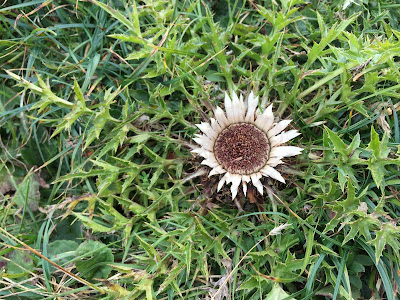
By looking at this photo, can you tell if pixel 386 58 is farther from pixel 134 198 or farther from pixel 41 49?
pixel 41 49

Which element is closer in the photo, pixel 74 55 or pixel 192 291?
pixel 192 291

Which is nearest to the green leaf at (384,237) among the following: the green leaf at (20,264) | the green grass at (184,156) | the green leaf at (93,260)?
the green grass at (184,156)

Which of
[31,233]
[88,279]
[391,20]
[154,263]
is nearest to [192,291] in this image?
[154,263]

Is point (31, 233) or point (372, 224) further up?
point (372, 224)

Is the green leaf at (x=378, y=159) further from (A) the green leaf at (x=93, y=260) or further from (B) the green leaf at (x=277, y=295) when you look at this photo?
(A) the green leaf at (x=93, y=260)

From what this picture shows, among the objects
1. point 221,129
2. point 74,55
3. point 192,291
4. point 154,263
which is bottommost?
point 192,291

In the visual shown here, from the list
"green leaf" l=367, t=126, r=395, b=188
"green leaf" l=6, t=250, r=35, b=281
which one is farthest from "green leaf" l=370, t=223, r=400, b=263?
"green leaf" l=6, t=250, r=35, b=281

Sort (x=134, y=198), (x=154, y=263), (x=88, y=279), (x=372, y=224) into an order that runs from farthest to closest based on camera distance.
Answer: (x=134, y=198) → (x=88, y=279) → (x=154, y=263) → (x=372, y=224)

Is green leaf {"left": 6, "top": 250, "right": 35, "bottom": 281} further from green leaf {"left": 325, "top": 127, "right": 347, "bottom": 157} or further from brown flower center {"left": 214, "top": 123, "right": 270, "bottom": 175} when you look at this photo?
green leaf {"left": 325, "top": 127, "right": 347, "bottom": 157}
